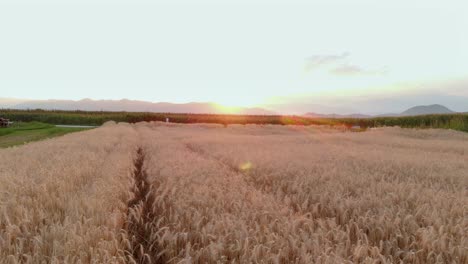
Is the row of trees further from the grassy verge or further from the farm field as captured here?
the farm field

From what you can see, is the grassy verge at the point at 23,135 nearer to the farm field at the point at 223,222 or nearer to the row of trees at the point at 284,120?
the farm field at the point at 223,222

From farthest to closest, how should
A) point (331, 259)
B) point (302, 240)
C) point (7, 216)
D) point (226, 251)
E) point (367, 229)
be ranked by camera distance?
point (367, 229)
point (7, 216)
point (302, 240)
point (226, 251)
point (331, 259)

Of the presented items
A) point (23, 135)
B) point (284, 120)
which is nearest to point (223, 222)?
point (23, 135)

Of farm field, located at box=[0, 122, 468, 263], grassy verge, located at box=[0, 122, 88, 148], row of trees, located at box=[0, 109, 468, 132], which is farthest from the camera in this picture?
row of trees, located at box=[0, 109, 468, 132]

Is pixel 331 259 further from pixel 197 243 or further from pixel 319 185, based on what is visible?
pixel 319 185

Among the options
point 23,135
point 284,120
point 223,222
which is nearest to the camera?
point 223,222

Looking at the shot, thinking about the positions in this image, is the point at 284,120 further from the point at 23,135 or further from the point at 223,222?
the point at 223,222

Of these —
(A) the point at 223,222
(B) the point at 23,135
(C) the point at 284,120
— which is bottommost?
(C) the point at 284,120

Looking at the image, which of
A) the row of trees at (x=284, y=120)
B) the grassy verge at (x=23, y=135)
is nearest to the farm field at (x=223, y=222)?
the grassy verge at (x=23, y=135)

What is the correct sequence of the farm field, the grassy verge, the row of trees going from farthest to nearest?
the row of trees < the grassy verge < the farm field

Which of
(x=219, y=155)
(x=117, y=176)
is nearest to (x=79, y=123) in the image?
(x=219, y=155)

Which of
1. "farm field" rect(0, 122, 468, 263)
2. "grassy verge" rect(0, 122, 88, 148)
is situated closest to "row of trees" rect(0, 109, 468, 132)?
"grassy verge" rect(0, 122, 88, 148)

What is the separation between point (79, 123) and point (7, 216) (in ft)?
206

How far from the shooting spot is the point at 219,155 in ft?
33.7
